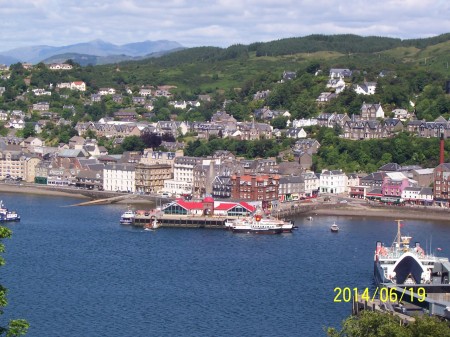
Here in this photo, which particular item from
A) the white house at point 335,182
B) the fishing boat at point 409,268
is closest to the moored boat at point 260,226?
the white house at point 335,182

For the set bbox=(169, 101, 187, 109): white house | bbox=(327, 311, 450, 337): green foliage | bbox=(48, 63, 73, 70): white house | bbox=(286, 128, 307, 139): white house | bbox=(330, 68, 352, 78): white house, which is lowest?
bbox=(327, 311, 450, 337): green foliage

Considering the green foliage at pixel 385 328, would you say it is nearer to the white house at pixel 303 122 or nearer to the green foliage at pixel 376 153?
the green foliage at pixel 376 153

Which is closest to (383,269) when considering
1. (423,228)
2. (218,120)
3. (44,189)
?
(423,228)

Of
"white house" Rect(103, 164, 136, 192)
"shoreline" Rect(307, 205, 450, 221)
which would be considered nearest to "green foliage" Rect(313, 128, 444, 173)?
"shoreline" Rect(307, 205, 450, 221)

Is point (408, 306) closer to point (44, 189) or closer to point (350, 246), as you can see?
point (350, 246)

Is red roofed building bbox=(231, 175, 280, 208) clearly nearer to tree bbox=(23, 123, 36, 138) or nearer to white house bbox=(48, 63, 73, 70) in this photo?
tree bbox=(23, 123, 36, 138)

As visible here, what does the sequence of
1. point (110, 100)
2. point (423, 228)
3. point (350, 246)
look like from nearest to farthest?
point (350, 246)
point (423, 228)
point (110, 100)

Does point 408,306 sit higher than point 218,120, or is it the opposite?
point 218,120

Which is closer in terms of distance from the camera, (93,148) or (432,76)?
(93,148)
